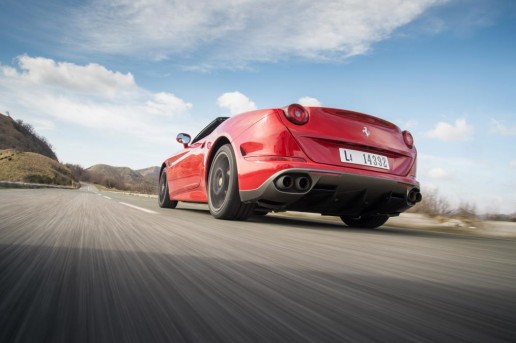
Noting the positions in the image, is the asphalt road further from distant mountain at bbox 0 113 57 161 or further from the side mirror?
distant mountain at bbox 0 113 57 161

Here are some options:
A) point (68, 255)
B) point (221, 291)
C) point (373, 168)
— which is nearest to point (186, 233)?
point (68, 255)

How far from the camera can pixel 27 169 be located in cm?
7288

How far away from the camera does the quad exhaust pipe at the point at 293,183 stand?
340 cm

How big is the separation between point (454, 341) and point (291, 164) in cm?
272

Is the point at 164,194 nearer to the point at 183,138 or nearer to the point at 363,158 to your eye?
the point at 183,138

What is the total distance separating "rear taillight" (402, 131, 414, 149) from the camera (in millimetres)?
4285

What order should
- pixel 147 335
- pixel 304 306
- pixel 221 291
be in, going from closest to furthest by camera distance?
pixel 147 335, pixel 304 306, pixel 221 291

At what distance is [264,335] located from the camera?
74cm

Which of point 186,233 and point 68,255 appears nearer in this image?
Answer: point 68,255

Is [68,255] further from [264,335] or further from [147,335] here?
[264,335]

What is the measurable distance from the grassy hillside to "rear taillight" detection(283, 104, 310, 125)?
73.0 meters

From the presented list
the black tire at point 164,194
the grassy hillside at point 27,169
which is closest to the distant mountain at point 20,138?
the grassy hillside at point 27,169

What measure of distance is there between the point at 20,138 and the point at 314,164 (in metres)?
126

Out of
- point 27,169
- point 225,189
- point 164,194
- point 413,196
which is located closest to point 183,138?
point 164,194
